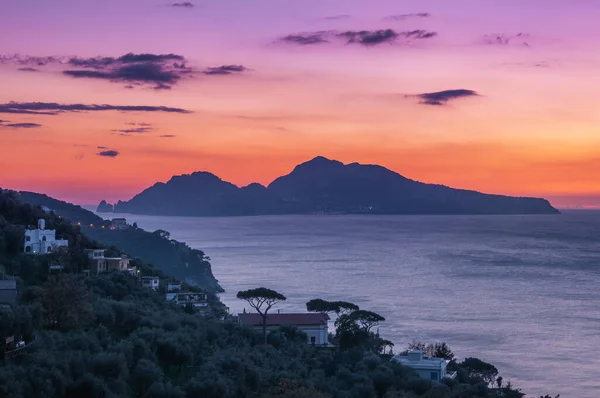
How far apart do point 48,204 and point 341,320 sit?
302ft

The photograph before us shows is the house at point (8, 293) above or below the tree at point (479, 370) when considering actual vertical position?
above

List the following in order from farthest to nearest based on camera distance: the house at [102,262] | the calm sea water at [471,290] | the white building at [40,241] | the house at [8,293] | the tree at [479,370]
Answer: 1. the calm sea water at [471,290]
2. the house at [102,262]
3. the white building at [40,241]
4. the tree at [479,370]
5. the house at [8,293]

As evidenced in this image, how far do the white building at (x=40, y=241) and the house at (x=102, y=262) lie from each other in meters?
1.25

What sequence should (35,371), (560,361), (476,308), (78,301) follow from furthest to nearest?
(476,308)
(560,361)
(78,301)
(35,371)

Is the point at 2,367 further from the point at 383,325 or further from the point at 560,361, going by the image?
the point at 383,325

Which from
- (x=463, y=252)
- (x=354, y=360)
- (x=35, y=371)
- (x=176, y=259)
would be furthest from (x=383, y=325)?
(x=463, y=252)

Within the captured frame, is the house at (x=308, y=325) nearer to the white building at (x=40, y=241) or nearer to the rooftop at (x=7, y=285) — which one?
the white building at (x=40, y=241)

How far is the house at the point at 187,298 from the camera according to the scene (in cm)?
3741

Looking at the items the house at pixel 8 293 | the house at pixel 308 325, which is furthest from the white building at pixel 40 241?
the house at pixel 8 293

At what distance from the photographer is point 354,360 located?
28422mm

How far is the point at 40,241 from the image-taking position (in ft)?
118

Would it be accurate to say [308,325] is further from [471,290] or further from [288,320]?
[471,290]

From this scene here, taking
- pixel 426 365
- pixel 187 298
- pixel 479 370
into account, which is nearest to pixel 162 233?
pixel 187 298

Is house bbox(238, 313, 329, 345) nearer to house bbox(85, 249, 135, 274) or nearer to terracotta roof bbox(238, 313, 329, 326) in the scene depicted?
terracotta roof bbox(238, 313, 329, 326)
